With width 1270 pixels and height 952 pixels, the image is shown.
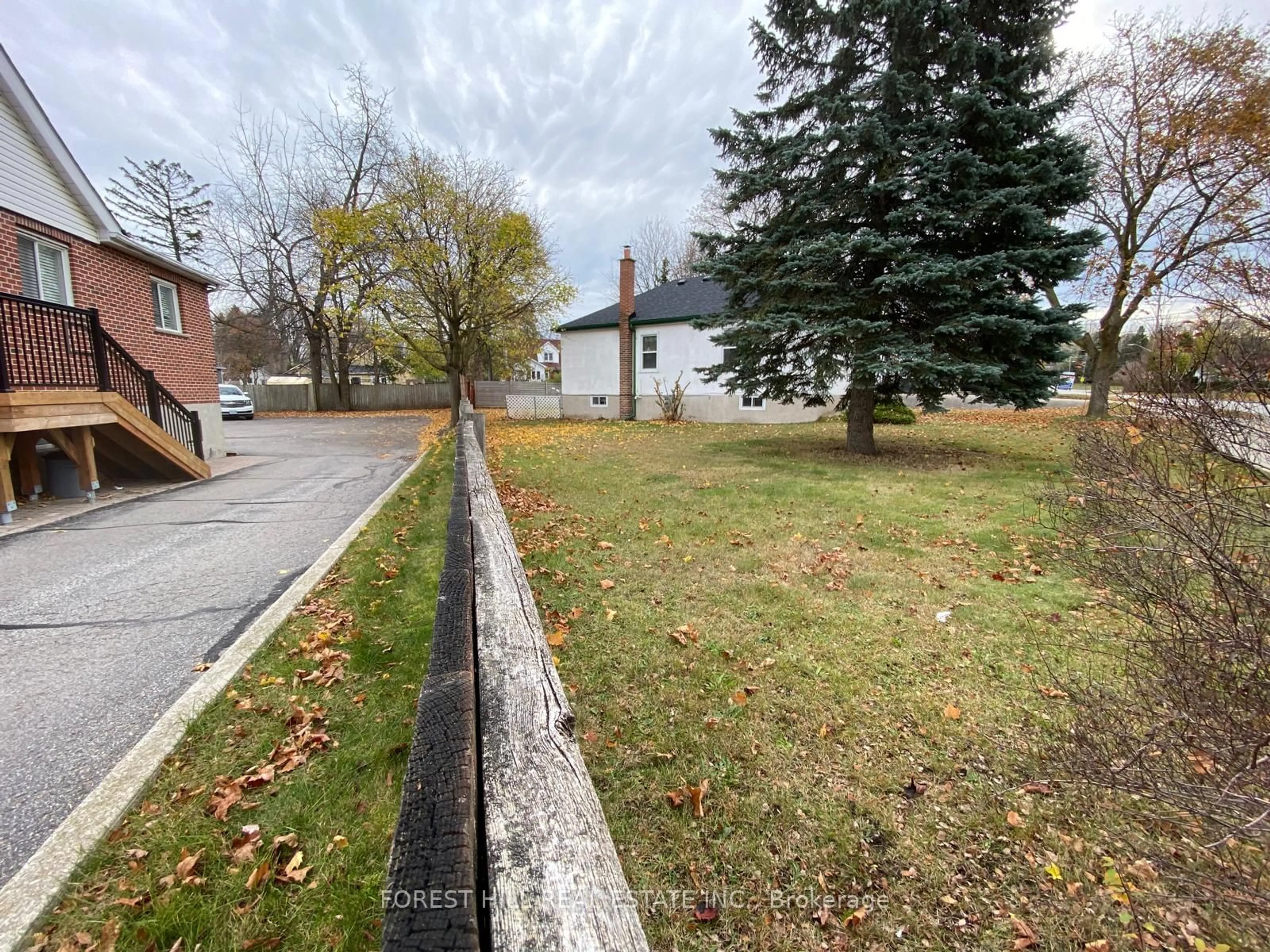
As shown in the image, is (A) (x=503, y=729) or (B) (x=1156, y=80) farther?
(B) (x=1156, y=80)

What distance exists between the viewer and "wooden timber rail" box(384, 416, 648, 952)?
0.91m

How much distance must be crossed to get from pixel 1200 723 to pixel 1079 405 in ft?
102

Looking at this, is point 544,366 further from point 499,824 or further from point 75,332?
point 499,824

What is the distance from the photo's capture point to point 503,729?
4.91 feet

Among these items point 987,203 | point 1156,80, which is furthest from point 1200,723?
point 1156,80

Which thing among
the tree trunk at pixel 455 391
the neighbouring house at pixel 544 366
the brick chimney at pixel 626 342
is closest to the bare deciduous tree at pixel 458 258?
the tree trunk at pixel 455 391

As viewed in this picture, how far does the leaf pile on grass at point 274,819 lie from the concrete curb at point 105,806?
0.17 ft

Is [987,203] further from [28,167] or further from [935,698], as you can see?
[28,167]

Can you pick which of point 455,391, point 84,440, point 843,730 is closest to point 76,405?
point 84,440

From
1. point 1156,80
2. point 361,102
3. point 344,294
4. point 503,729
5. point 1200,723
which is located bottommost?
point 1200,723

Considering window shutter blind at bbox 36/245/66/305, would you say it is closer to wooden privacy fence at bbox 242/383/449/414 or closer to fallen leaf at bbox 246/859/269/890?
fallen leaf at bbox 246/859/269/890

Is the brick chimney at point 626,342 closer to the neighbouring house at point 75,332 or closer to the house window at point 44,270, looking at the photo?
the neighbouring house at point 75,332

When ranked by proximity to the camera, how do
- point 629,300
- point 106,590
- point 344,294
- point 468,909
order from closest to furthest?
point 468,909
point 106,590
point 629,300
point 344,294

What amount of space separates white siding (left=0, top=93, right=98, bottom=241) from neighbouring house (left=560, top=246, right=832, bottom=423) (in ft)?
50.4
